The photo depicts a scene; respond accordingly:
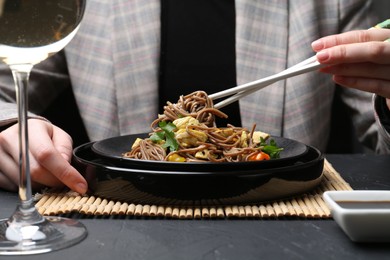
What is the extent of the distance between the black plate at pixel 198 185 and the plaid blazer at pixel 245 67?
1122mm

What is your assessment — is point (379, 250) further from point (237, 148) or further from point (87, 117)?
point (87, 117)

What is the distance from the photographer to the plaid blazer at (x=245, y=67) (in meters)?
2.24

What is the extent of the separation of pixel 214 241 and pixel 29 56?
0.40 m

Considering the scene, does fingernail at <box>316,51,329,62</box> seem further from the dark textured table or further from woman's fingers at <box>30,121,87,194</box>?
woman's fingers at <box>30,121,87,194</box>

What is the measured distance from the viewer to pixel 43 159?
1.14 m

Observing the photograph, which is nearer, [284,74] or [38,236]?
[38,236]

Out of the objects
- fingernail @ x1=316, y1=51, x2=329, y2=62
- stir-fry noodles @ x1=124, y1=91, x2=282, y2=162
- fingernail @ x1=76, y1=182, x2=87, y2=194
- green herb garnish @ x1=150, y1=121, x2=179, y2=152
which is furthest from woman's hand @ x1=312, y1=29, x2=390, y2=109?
fingernail @ x1=76, y1=182, x2=87, y2=194

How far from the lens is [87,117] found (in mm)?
2320

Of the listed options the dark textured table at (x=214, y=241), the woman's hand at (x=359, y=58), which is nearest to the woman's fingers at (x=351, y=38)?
the woman's hand at (x=359, y=58)

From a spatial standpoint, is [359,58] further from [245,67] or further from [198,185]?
[245,67]

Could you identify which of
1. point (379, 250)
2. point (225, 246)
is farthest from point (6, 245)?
point (379, 250)

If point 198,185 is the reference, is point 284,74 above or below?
A: above

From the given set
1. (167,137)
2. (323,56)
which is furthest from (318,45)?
(167,137)

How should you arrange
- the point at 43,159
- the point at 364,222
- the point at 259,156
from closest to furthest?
the point at 364,222 < the point at 43,159 < the point at 259,156
